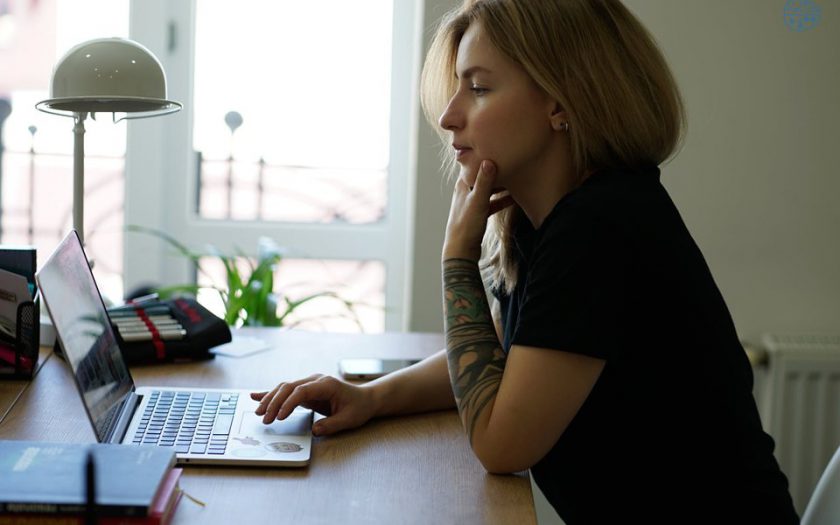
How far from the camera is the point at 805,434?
227 centimetres

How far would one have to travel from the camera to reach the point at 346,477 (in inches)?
39.8

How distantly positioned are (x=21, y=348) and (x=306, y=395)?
1.52 feet

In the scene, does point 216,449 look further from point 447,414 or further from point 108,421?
point 447,414

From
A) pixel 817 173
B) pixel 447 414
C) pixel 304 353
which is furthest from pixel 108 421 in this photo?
pixel 817 173

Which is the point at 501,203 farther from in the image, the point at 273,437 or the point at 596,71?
the point at 273,437

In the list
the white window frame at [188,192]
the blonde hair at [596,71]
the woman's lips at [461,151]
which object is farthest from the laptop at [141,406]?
the white window frame at [188,192]

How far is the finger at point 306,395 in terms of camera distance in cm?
115

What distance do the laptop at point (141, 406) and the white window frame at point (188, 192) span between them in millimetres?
1370

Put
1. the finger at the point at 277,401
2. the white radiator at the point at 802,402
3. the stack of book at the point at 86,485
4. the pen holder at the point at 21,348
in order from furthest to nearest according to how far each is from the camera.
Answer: the white radiator at the point at 802,402 < the pen holder at the point at 21,348 < the finger at the point at 277,401 < the stack of book at the point at 86,485

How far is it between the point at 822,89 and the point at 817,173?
201mm
